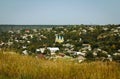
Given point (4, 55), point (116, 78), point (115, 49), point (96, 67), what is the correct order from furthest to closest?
point (115, 49), point (4, 55), point (96, 67), point (116, 78)

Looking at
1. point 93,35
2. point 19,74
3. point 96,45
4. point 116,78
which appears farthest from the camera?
point 93,35

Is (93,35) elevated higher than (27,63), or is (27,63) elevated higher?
(27,63)

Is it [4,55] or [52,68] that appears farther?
[4,55]

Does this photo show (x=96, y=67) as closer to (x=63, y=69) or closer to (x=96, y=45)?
(x=63, y=69)

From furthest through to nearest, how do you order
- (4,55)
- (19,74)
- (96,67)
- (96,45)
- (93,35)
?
(93,35), (96,45), (4,55), (96,67), (19,74)

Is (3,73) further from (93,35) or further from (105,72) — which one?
(93,35)

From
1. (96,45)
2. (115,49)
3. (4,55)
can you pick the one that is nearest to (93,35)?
(96,45)

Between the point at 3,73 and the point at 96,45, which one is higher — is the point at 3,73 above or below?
above

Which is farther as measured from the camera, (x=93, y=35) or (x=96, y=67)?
(x=93, y=35)

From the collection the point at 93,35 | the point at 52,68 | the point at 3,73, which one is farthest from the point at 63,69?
the point at 93,35
